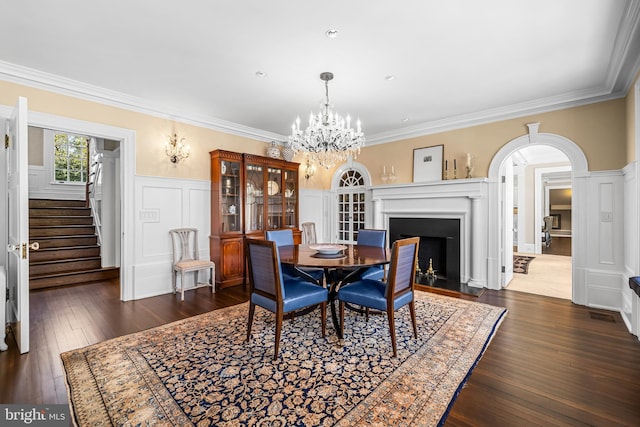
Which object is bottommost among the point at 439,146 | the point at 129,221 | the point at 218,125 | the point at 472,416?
the point at 472,416

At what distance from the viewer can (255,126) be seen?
504cm

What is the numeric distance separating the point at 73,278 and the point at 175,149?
2798 mm

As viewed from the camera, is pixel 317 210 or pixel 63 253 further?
pixel 317 210

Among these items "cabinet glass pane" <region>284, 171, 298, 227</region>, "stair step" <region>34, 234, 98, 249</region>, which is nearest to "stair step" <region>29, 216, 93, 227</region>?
"stair step" <region>34, 234, 98, 249</region>

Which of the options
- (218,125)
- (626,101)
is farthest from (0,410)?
(626,101)

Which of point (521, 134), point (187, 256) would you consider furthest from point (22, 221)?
point (521, 134)

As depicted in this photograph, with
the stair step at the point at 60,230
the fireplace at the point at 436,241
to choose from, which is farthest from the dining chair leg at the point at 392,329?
the stair step at the point at 60,230

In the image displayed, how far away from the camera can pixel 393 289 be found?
2398 millimetres

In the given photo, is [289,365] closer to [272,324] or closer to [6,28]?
[272,324]

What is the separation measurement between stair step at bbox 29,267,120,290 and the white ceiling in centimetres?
301

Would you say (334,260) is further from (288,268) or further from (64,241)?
(64,241)

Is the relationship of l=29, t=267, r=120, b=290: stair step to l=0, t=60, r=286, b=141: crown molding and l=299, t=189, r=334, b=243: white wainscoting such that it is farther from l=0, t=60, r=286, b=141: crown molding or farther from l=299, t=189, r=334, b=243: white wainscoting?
l=299, t=189, r=334, b=243: white wainscoting

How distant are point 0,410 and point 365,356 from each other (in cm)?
234

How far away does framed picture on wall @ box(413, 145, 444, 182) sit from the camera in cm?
485
